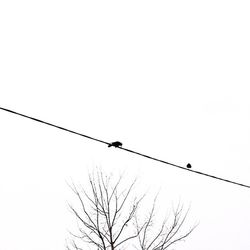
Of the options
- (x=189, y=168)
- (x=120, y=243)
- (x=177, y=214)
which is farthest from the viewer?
(x=177, y=214)

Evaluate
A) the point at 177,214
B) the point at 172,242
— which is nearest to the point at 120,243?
the point at 172,242

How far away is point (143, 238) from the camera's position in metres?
12.7

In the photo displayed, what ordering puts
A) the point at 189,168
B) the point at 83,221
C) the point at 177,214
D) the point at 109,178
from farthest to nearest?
the point at 177,214, the point at 109,178, the point at 83,221, the point at 189,168

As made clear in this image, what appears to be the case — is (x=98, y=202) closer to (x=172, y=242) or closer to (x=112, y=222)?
(x=112, y=222)

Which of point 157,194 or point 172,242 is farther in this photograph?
point 157,194

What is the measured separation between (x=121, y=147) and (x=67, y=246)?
10.3 m

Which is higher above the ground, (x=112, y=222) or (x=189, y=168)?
(x=112, y=222)

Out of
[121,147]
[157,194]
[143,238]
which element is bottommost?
[121,147]

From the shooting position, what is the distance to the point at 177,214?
1398 cm

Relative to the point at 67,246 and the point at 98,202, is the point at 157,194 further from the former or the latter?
the point at 67,246

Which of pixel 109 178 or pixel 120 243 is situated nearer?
pixel 120 243

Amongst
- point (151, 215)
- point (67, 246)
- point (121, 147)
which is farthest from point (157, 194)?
point (121, 147)

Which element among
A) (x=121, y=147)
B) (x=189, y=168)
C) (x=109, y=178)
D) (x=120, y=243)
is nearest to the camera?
(x=121, y=147)

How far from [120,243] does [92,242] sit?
109cm
